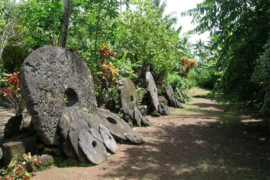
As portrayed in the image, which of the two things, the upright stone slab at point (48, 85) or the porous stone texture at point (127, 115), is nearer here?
the upright stone slab at point (48, 85)

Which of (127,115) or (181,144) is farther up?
(127,115)

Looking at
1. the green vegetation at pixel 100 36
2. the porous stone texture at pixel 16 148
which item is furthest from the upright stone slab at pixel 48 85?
the green vegetation at pixel 100 36

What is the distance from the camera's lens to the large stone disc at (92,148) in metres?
4.38

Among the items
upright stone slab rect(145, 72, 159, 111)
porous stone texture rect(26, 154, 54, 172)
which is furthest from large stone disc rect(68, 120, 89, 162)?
upright stone slab rect(145, 72, 159, 111)

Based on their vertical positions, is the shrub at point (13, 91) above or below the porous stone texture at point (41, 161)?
above

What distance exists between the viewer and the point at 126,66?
9.27 m

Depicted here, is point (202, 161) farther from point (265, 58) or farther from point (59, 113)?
point (59, 113)

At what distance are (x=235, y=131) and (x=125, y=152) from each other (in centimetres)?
363

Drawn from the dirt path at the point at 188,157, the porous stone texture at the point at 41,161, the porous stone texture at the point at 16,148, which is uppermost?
the porous stone texture at the point at 16,148

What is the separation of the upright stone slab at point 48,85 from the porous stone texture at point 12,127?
805 millimetres

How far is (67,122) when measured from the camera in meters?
4.59

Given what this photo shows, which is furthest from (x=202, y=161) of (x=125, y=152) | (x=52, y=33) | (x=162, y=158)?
(x=52, y=33)

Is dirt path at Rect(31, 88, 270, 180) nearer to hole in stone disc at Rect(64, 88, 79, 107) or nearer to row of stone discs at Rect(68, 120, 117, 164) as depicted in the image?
row of stone discs at Rect(68, 120, 117, 164)

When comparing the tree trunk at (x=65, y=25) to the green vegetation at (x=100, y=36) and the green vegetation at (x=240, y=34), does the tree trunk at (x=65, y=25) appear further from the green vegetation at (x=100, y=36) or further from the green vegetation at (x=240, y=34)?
the green vegetation at (x=240, y=34)
